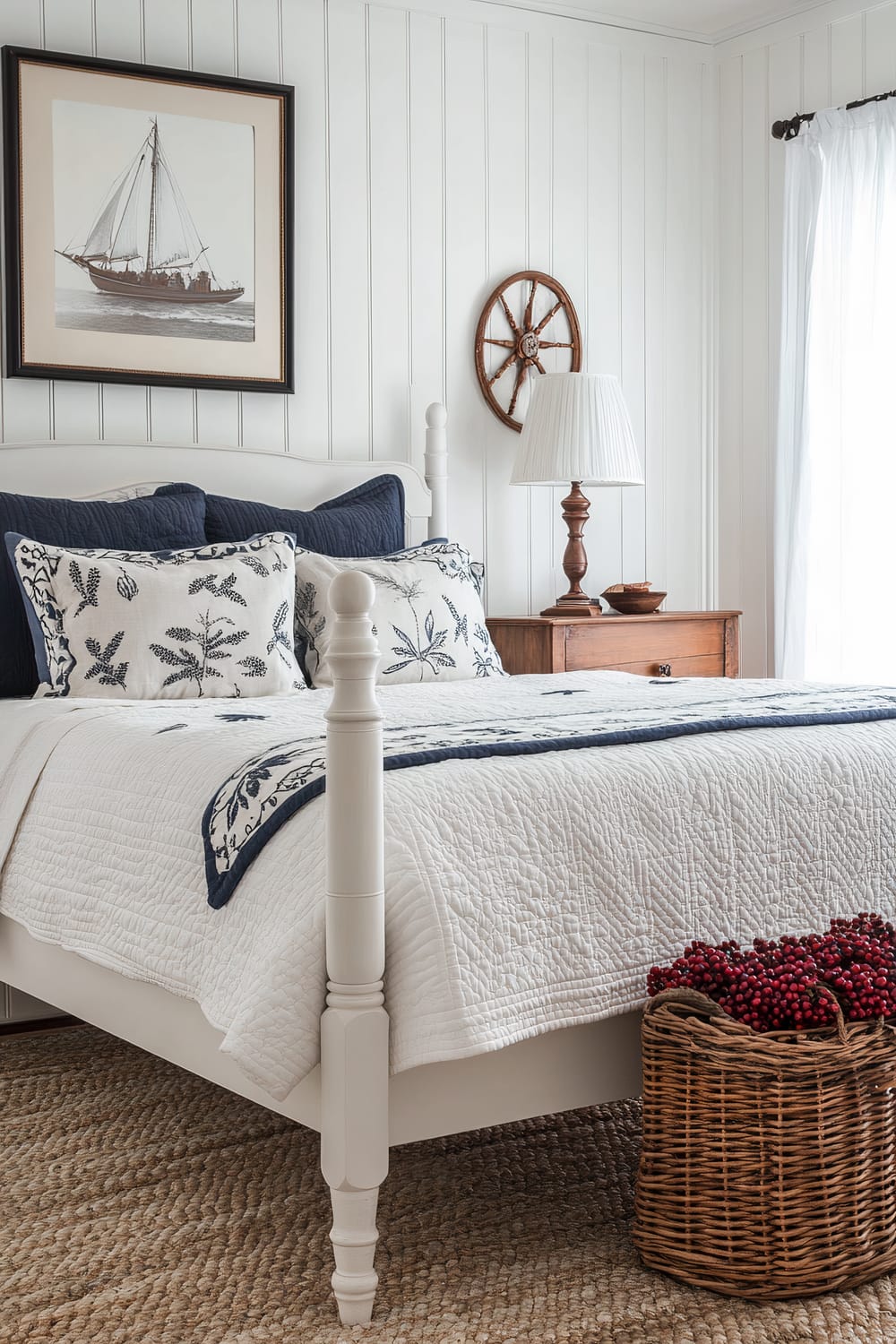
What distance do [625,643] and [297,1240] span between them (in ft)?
7.32

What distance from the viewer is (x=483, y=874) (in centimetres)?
170

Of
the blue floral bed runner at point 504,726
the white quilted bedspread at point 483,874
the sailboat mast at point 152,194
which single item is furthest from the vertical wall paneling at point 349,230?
the white quilted bedspread at point 483,874

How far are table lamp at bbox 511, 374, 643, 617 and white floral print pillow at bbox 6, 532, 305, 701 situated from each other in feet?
3.91

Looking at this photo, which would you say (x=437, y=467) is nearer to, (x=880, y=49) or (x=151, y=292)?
(x=151, y=292)

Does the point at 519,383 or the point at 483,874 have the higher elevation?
the point at 519,383

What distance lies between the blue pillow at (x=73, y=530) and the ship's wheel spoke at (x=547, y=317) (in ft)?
4.60

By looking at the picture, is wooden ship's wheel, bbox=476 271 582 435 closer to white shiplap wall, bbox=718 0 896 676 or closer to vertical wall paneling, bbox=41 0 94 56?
white shiplap wall, bbox=718 0 896 676

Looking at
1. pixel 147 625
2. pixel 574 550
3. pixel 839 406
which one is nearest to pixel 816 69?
pixel 839 406

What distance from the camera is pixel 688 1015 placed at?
68.1 inches

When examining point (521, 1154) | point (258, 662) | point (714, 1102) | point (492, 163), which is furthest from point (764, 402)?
point (714, 1102)

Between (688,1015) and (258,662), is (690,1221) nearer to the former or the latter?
(688,1015)

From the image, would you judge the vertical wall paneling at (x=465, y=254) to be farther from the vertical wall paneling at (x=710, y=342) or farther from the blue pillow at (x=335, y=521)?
the vertical wall paneling at (x=710, y=342)

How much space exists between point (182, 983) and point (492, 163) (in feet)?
9.76

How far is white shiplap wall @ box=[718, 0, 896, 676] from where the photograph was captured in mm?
4340
